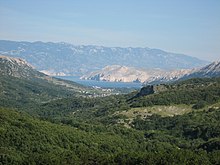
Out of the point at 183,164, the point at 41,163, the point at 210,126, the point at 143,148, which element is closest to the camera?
the point at 183,164

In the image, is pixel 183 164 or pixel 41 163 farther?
pixel 41 163

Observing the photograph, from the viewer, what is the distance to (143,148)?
545ft

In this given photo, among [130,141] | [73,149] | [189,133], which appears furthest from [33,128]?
[189,133]

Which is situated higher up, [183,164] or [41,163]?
[183,164]

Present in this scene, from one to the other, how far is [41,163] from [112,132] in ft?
237

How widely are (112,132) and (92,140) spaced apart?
83.7ft

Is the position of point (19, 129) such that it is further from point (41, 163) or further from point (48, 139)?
point (41, 163)

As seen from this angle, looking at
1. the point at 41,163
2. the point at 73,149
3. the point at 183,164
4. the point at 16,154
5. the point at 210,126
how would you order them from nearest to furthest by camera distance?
the point at 183,164 → the point at 41,163 → the point at 16,154 → the point at 73,149 → the point at 210,126

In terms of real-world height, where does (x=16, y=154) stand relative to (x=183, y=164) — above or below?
below

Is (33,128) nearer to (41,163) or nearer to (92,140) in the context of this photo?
(92,140)

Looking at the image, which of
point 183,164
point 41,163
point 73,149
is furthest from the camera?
point 73,149

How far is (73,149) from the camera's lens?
507 feet

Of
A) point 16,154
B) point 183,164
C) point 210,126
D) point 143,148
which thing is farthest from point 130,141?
point 183,164

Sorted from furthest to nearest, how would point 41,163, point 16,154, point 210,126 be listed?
1. point 210,126
2. point 16,154
3. point 41,163
